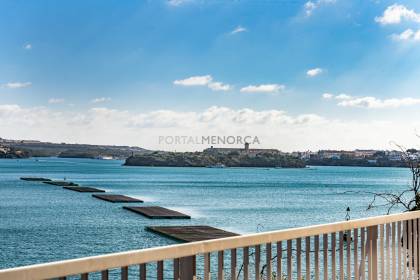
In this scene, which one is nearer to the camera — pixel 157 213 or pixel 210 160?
pixel 157 213

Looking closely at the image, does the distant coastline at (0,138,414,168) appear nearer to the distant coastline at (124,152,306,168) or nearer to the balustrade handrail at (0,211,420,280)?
the distant coastline at (124,152,306,168)

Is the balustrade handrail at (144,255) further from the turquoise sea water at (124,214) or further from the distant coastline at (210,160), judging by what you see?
the distant coastline at (210,160)

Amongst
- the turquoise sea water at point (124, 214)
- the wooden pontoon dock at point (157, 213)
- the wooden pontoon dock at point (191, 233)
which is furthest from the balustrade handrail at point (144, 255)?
the wooden pontoon dock at point (157, 213)

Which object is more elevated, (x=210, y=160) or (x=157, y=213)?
(x=210, y=160)

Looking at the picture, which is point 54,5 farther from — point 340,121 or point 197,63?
point 340,121

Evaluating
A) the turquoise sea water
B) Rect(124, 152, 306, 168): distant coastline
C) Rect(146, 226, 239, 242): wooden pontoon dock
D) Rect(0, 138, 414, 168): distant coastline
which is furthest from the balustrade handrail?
Rect(124, 152, 306, 168): distant coastline

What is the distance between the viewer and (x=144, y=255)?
2.12 m

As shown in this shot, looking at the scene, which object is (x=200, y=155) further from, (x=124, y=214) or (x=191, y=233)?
(x=191, y=233)

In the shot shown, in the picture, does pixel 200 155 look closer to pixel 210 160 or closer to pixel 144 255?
pixel 210 160

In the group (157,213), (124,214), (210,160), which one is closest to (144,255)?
(157,213)

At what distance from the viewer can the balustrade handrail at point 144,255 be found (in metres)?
1.84

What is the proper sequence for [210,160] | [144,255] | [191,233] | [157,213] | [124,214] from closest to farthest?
[144,255] < [191,233] < [157,213] < [124,214] < [210,160]

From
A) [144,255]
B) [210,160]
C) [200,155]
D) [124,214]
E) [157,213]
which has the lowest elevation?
[124,214]

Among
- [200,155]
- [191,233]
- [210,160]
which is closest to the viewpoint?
[191,233]
